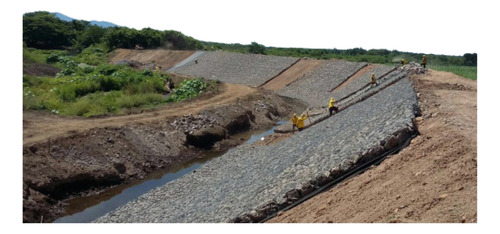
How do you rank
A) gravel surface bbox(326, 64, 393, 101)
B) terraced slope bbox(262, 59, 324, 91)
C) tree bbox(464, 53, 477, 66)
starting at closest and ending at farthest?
gravel surface bbox(326, 64, 393, 101)
terraced slope bbox(262, 59, 324, 91)
tree bbox(464, 53, 477, 66)

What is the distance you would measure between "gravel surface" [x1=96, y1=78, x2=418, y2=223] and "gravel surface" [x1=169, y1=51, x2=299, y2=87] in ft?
91.0

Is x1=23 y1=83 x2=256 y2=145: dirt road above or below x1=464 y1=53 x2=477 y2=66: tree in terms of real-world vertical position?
below

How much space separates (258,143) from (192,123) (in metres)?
5.61

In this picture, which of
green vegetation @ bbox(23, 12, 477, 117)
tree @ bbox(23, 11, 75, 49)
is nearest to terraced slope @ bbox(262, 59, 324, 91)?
green vegetation @ bbox(23, 12, 477, 117)

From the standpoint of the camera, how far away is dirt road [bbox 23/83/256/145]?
68.2 feet

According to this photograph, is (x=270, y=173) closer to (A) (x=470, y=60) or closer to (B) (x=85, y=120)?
(B) (x=85, y=120)

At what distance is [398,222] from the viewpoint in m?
7.91

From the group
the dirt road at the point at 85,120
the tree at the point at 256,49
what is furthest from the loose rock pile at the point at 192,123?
the tree at the point at 256,49

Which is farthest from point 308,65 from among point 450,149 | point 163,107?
point 450,149

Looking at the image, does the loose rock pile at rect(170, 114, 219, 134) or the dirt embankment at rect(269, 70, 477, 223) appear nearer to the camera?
the dirt embankment at rect(269, 70, 477, 223)

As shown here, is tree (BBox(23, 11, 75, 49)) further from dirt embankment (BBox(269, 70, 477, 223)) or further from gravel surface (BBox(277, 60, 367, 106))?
dirt embankment (BBox(269, 70, 477, 223))

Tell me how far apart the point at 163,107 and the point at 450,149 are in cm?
2171

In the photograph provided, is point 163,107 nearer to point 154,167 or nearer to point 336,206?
point 154,167

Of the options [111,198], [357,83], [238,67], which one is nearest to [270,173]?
[111,198]
